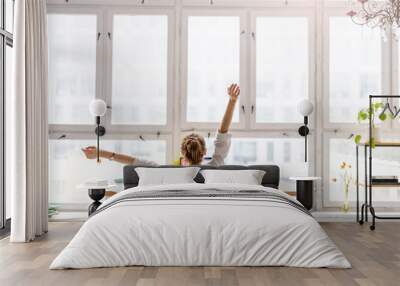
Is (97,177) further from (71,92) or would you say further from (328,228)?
(328,228)

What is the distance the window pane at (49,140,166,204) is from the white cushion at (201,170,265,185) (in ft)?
3.61

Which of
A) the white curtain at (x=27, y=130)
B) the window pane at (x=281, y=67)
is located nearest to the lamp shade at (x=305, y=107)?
the window pane at (x=281, y=67)

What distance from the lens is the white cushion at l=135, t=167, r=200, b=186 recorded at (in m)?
5.45

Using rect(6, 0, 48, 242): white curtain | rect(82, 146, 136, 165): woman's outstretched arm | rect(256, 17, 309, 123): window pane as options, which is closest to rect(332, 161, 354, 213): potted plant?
rect(256, 17, 309, 123): window pane

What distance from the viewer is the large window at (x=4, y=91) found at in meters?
5.54

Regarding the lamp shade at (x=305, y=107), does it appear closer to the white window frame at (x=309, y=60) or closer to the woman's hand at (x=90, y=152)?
the white window frame at (x=309, y=60)

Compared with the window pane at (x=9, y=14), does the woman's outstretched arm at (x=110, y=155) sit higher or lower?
lower

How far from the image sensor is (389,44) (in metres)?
6.51

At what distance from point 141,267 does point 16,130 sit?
2042 millimetres

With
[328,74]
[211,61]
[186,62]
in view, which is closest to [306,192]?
[328,74]

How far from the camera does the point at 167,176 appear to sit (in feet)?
18.0

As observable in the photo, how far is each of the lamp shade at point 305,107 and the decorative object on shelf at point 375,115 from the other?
60cm

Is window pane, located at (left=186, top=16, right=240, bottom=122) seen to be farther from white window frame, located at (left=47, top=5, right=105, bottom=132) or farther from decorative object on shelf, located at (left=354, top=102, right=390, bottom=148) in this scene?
decorative object on shelf, located at (left=354, top=102, right=390, bottom=148)

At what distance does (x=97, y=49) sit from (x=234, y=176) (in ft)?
8.12
